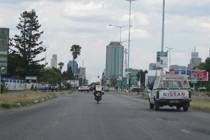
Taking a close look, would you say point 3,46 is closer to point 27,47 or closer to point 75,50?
point 27,47

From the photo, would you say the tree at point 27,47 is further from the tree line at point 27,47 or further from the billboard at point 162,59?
the billboard at point 162,59

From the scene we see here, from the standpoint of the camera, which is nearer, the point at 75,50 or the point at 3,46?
the point at 3,46

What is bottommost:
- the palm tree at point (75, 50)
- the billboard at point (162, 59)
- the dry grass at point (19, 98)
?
the dry grass at point (19, 98)


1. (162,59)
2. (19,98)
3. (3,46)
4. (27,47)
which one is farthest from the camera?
(27,47)

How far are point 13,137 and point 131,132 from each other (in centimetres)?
370

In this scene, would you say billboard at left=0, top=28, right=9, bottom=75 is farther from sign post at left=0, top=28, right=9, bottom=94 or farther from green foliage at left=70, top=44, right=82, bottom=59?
green foliage at left=70, top=44, right=82, bottom=59

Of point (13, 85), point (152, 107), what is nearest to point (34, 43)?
point (13, 85)

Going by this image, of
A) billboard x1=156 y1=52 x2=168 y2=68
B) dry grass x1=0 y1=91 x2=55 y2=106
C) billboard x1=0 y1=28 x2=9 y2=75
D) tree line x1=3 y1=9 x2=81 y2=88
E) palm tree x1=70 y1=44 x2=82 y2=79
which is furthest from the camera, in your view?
palm tree x1=70 y1=44 x2=82 y2=79

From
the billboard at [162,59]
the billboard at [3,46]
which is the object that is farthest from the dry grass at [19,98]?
the billboard at [162,59]

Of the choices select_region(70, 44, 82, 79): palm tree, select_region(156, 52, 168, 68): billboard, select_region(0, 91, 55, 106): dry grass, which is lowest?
select_region(0, 91, 55, 106): dry grass

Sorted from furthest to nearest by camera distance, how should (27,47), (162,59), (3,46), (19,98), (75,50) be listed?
(75,50), (27,47), (162,59), (19,98), (3,46)

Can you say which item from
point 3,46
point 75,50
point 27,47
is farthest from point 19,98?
point 75,50

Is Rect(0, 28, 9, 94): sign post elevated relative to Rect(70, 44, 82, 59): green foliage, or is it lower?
lower

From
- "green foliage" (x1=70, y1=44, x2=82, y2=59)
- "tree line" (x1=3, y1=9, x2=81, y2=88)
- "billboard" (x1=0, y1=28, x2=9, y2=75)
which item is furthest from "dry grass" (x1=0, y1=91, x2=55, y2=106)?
"green foliage" (x1=70, y1=44, x2=82, y2=59)
